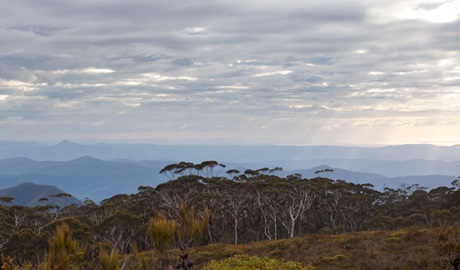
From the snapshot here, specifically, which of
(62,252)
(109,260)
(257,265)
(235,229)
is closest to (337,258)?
(257,265)

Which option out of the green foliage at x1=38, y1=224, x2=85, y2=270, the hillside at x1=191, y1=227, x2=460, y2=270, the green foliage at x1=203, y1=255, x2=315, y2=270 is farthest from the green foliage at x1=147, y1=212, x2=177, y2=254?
the green foliage at x1=203, y1=255, x2=315, y2=270

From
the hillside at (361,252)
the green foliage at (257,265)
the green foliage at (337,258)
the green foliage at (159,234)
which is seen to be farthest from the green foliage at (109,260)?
the green foliage at (337,258)

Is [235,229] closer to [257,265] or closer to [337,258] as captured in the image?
[337,258]

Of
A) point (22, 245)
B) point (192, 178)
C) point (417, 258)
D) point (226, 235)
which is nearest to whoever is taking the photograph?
point (417, 258)

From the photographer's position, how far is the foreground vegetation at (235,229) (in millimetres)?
7984

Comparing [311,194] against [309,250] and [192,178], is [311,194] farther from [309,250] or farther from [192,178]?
[309,250]

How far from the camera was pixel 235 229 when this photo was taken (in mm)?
52656

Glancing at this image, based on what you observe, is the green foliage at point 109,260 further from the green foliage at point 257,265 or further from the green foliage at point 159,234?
the green foliage at point 257,265

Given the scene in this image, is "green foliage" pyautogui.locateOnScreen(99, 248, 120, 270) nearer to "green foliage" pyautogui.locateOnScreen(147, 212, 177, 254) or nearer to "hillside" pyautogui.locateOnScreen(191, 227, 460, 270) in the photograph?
"green foliage" pyautogui.locateOnScreen(147, 212, 177, 254)

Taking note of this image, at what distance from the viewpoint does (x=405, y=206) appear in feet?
242

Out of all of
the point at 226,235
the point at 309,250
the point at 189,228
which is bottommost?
the point at 226,235

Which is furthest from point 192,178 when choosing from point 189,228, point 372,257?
point 189,228

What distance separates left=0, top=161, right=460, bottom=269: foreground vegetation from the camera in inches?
314

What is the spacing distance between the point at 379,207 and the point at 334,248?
56.7 meters
